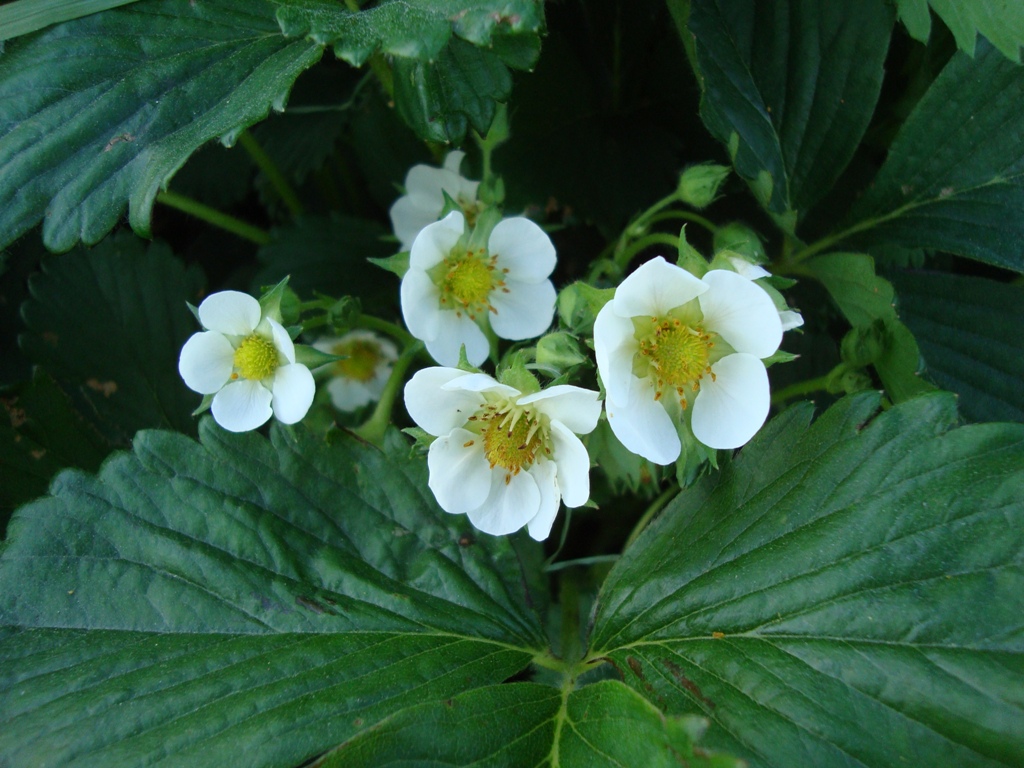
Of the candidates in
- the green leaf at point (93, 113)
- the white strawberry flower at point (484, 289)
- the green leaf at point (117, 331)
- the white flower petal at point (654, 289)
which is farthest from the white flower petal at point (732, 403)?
the green leaf at point (117, 331)

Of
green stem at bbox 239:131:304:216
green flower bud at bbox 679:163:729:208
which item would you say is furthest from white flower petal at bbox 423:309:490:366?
green stem at bbox 239:131:304:216

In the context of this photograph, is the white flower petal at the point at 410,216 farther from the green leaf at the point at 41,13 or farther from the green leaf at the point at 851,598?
the green leaf at the point at 851,598

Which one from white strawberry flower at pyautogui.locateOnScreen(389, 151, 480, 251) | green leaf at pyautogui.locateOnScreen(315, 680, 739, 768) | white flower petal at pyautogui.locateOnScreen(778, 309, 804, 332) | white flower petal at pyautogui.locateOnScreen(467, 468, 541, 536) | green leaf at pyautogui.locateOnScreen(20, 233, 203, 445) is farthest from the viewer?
green leaf at pyautogui.locateOnScreen(20, 233, 203, 445)

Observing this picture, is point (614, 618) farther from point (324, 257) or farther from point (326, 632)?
point (324, 257)

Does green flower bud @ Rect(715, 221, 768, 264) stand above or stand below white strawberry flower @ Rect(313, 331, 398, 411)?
above

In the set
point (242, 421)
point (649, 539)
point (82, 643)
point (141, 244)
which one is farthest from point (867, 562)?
point (141, 244)

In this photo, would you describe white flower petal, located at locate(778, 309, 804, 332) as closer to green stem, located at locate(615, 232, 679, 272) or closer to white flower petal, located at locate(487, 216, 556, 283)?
green stem, located at locate(615, 232, 679, 272)
